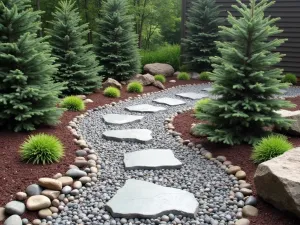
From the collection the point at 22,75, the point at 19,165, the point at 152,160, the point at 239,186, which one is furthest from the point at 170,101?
the point at 19,165

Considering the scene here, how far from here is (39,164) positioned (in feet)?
12.6

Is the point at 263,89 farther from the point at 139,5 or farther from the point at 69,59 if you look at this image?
the point at 139,5

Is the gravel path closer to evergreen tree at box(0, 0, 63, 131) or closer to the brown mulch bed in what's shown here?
the brown mulch bed

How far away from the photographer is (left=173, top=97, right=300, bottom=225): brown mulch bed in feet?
9.64

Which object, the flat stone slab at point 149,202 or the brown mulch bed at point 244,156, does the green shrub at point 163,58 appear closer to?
the brown mulch bed at point 244,156

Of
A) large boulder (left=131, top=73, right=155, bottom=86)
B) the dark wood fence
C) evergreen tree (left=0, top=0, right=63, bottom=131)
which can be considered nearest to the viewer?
evergreen tree (left=0, top=0, right=63, bottom=131)

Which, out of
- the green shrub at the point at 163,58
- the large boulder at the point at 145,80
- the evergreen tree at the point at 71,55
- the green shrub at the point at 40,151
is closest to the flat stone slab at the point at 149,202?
the green shrub at the point at 40,151

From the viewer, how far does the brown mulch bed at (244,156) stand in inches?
116

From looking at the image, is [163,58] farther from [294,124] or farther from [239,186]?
[239,186]

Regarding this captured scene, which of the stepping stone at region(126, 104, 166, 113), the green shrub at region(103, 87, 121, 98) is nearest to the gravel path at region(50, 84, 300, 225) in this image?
the stepping stone at region(126, 104, 166, 113)

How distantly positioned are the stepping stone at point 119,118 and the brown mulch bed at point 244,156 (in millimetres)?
784

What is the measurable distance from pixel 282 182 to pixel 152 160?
180 cm

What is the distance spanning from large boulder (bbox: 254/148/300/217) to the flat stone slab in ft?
2.23

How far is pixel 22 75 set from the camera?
4.80 meters
